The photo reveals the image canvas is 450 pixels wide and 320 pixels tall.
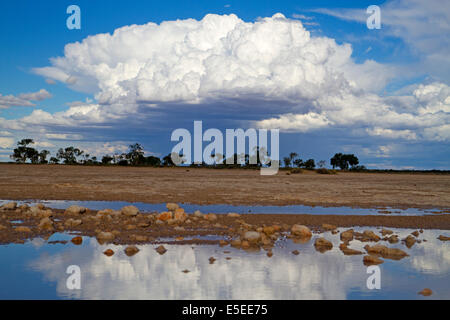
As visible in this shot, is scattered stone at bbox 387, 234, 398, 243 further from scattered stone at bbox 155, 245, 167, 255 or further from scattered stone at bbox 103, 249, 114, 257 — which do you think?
scattered stone at bbox 103, 249, 114, 257

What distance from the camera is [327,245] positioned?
13828 mm

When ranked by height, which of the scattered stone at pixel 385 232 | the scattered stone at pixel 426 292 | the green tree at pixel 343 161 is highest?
the green tree at pixel 343 161

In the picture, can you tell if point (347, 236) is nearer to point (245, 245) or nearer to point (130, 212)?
point (245, 245)

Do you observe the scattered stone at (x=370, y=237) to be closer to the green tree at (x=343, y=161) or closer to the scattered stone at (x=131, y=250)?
the scattered stone at (x=131, y=250)

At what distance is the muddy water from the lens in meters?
9.20

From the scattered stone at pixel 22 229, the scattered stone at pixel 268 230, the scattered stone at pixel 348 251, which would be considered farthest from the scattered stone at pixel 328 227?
the scattered stone at pixel 22 229

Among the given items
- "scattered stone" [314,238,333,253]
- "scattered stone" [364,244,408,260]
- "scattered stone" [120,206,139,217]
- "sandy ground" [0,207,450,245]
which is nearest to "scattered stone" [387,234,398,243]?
"scattered stone" [364,244,408,260]

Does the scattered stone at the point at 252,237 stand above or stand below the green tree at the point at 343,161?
below

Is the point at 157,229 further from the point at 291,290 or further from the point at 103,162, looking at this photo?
the point at 103,162

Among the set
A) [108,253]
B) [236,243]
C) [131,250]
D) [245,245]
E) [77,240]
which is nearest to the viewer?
[108,253]

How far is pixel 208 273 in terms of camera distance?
34.4ft

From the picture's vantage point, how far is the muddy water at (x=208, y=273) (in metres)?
9.20

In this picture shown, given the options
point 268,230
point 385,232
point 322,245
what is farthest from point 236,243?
point 385,232
